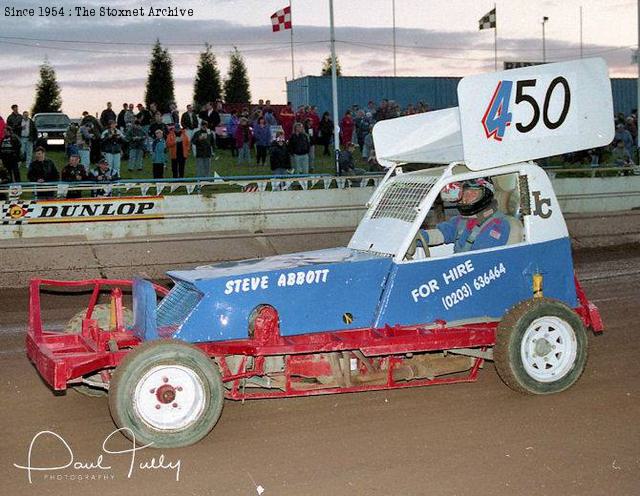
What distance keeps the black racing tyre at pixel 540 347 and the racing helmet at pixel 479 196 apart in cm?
95

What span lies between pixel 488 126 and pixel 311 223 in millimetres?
9269

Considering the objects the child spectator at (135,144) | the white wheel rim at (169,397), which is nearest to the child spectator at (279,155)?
the child spectator at (135,144)

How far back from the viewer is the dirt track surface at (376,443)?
18.5ft

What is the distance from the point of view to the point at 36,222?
48.8ft

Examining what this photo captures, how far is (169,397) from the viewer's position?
6.26 m

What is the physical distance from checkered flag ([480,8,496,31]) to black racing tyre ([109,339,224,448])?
29636 mm

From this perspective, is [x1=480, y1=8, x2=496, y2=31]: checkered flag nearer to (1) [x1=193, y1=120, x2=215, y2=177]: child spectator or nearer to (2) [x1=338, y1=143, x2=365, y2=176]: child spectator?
(2) [x1=338, y1=143, x2=365, y2=176]: child spectator

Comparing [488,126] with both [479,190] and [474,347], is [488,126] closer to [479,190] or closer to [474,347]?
[479,190]

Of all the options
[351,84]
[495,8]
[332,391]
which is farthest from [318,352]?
[351,84]

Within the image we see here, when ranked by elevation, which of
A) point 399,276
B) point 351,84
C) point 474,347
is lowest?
point 474,347

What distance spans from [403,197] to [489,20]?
2794 cm

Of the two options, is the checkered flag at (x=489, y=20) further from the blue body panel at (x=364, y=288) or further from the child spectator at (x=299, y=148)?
the blue body panel at (x=364, y=288)

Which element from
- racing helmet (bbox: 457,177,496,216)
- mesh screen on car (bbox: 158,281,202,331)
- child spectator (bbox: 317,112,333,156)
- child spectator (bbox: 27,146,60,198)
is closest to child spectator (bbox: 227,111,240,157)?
child spectator (bbox: 317,112,333,156)

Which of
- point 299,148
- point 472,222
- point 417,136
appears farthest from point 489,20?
point 472,222
